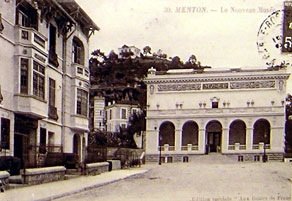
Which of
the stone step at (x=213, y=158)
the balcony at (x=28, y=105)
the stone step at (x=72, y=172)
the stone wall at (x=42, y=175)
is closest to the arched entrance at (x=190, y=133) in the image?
the stone step at (x=213, y=158)

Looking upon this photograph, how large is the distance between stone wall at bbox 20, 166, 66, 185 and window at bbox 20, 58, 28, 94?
2.38m

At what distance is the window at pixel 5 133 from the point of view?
12.9 meters

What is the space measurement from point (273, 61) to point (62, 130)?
10.0 m

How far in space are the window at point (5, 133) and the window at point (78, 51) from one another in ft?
19.0

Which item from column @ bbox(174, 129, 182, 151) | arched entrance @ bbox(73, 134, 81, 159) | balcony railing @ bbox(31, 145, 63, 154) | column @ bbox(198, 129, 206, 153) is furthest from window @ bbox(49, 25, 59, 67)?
column @ bbox(198, 129, 206, 153)

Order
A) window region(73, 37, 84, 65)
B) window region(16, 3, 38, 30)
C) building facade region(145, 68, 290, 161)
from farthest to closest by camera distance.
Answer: building facade region(145, 68, 290, 161) → window region(73, 37, 84, 65) → window region(16, 3, 38, 30)

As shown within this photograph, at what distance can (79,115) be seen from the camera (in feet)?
59.7

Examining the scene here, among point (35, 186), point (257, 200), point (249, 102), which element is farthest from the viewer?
point (249, 102)

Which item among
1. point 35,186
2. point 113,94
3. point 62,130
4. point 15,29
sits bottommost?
point 35,186

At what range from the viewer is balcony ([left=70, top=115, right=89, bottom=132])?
18.0 m

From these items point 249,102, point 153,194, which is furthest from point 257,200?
point 249,102

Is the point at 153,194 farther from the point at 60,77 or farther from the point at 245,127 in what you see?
the point at 245,127

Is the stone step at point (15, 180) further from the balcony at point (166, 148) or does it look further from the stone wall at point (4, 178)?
the balcony at point (166, 148)

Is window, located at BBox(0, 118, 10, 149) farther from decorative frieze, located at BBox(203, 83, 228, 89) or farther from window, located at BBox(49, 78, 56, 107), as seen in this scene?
decorative frieze, located at BBox(203, 83, 228, 89)
